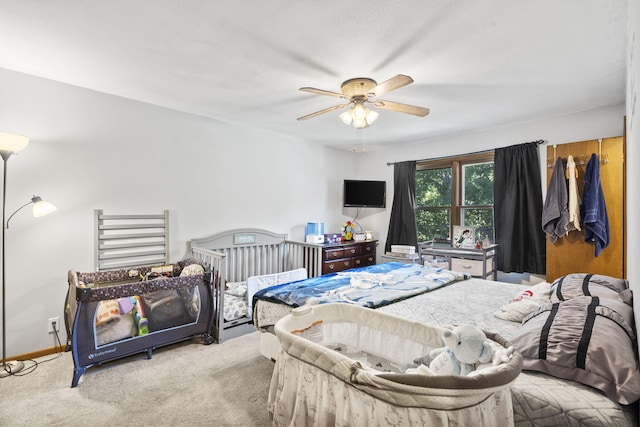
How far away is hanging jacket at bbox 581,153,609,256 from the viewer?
2.91 metres

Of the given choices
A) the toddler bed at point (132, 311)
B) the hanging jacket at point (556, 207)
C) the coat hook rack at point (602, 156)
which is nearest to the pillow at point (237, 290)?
the toddler bed at point (132, 311)

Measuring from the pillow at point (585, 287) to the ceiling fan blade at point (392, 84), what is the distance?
1638 mm

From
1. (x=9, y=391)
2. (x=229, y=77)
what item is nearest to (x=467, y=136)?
(x=229, y=77)

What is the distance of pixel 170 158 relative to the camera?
3.48 meters

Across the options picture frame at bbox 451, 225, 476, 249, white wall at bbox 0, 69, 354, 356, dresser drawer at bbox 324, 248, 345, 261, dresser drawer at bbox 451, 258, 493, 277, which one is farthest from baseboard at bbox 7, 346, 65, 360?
picture frame at bbox 451, 225, 476, 249

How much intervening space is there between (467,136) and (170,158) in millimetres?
3873

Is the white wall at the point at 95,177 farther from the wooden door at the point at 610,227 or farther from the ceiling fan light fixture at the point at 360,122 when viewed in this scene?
the wooden door at the point at 610,227

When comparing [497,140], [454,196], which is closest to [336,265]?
[454,196]

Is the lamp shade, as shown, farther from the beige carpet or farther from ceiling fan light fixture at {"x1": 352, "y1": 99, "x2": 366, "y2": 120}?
ceiling fan light fixture at {"x1": 352, "y1": 99, "x2": 366, "y2": 120}

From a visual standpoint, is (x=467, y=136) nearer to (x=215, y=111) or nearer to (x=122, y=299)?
(x=215, y=111)

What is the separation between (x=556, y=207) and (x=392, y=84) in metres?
2.32

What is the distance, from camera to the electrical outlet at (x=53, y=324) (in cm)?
275

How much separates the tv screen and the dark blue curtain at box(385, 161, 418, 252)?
21cm

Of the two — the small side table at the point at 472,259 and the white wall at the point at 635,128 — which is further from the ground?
the white wall at the point at 635,128
